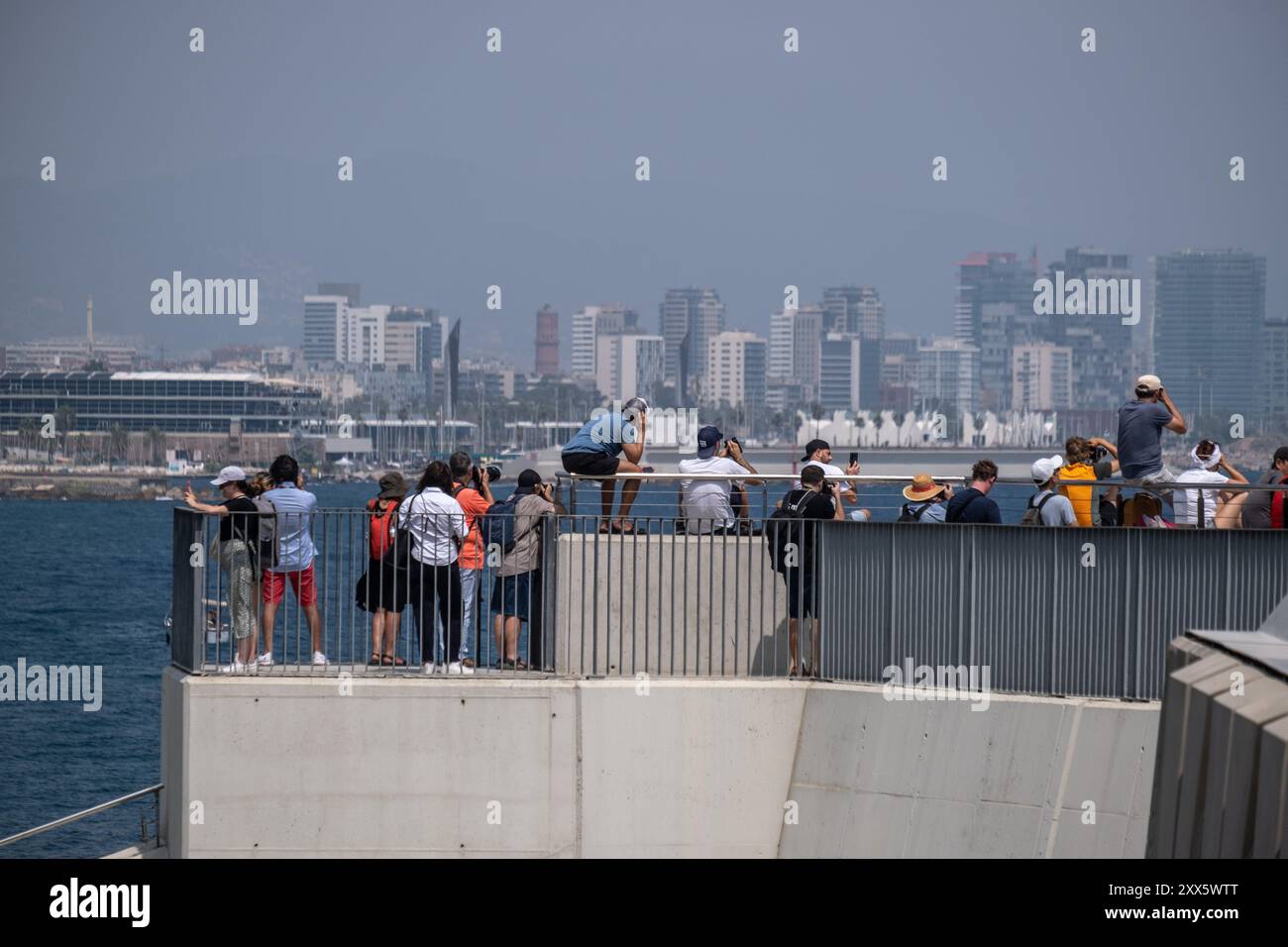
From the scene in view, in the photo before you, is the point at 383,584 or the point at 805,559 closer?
the point at 805,559

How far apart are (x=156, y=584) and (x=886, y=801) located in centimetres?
7632

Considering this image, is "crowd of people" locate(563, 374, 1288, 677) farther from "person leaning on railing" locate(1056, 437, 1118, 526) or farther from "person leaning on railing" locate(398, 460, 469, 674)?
"person leaning on railing" locate(398, 460, 469, 674)

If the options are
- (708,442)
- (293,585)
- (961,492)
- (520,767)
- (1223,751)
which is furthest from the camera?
(708,442)

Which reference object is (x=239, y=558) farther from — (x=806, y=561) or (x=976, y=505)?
(x=976, y=505)

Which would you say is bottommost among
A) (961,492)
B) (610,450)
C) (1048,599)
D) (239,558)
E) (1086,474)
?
(1048,599)

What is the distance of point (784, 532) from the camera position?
48.9 feet

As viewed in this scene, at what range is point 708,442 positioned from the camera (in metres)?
16.2

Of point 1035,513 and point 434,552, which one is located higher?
point 1035,513

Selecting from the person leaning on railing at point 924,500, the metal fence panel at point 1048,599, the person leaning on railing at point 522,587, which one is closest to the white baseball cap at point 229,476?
the person leaning on railing at point 522,587

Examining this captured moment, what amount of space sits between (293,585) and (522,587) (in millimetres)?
1833

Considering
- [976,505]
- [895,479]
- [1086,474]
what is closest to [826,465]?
[895,479]

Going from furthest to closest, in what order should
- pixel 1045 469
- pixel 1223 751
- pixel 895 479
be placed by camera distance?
pixel 895 479 → pixel 1045 469 → pixel 1223 751

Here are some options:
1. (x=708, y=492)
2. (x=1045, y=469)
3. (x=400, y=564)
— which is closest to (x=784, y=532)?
(x=708, y=492)
